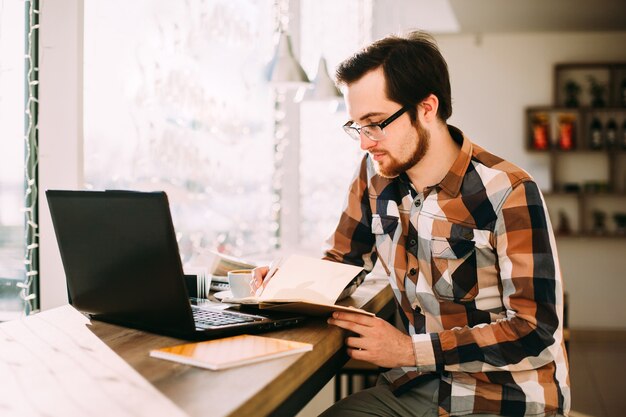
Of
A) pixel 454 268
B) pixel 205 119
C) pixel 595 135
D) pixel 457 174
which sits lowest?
pixel 454 268

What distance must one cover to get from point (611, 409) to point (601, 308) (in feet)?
8.11

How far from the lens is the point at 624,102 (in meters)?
6.19

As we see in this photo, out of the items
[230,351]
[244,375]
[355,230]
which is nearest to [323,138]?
[355,230]

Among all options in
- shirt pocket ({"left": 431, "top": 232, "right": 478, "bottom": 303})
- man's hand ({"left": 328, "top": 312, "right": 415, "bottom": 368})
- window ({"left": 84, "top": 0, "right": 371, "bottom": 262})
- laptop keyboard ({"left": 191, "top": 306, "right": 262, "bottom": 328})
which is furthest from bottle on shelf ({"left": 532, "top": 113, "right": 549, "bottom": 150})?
laptop keyboard ({"left": 191, "top": 306, "right": 262, "bottom": 328})

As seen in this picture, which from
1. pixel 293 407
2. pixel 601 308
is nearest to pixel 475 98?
pixel 601 308

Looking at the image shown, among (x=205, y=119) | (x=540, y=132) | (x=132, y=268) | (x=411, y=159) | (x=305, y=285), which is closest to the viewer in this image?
(x=132, y=268)

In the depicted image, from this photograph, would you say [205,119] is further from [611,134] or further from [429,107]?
[611,134]

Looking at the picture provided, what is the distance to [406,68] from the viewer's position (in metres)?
1.68

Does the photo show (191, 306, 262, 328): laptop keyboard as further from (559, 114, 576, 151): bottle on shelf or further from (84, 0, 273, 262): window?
(559, 114, 576, 151): bottle on shelf

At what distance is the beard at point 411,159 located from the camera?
167 centimetres

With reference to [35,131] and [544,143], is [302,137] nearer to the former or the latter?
[35,131]

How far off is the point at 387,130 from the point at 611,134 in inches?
201

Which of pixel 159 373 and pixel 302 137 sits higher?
pixel 302 137

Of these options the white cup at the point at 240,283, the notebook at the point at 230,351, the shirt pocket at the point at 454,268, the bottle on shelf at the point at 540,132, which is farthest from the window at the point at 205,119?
the bottle on shelf at the point at 540,132
